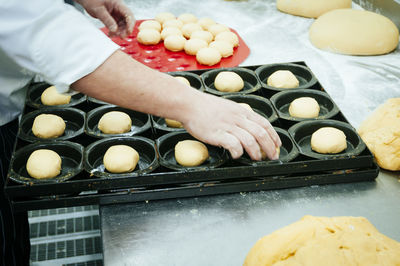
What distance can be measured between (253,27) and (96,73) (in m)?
1.94

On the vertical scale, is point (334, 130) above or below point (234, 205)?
above

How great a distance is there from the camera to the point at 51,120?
1701 millimetres

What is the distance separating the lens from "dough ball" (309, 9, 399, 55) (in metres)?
2.46

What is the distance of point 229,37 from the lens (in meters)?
2.59

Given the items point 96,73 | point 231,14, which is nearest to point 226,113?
point 96,73

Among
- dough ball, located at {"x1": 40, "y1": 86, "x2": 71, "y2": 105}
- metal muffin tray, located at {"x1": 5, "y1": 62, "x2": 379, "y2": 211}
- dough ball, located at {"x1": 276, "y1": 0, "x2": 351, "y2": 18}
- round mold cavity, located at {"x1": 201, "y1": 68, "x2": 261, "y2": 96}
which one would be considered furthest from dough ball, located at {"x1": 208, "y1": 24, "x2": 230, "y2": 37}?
dough ball, located at {"x1": 40, "y1": 86, "x2": 71, "y2": 105}

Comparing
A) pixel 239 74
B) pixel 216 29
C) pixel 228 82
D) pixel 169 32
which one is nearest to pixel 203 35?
pixel 216 29

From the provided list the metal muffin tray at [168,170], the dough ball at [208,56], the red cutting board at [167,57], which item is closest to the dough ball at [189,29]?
the red cutting board at [167,57]

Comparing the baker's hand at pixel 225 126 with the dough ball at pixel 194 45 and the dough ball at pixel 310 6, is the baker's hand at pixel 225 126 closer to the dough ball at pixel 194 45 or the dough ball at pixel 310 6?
the dough ball at pixel 194 45

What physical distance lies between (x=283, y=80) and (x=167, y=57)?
908 millimetres

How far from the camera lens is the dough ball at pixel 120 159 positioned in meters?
1.48

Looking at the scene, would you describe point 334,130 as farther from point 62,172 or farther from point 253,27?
point 253,27

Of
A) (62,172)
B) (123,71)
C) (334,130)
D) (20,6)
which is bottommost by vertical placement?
(62,172)

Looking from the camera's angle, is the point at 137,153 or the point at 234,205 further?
the point at 137,153
